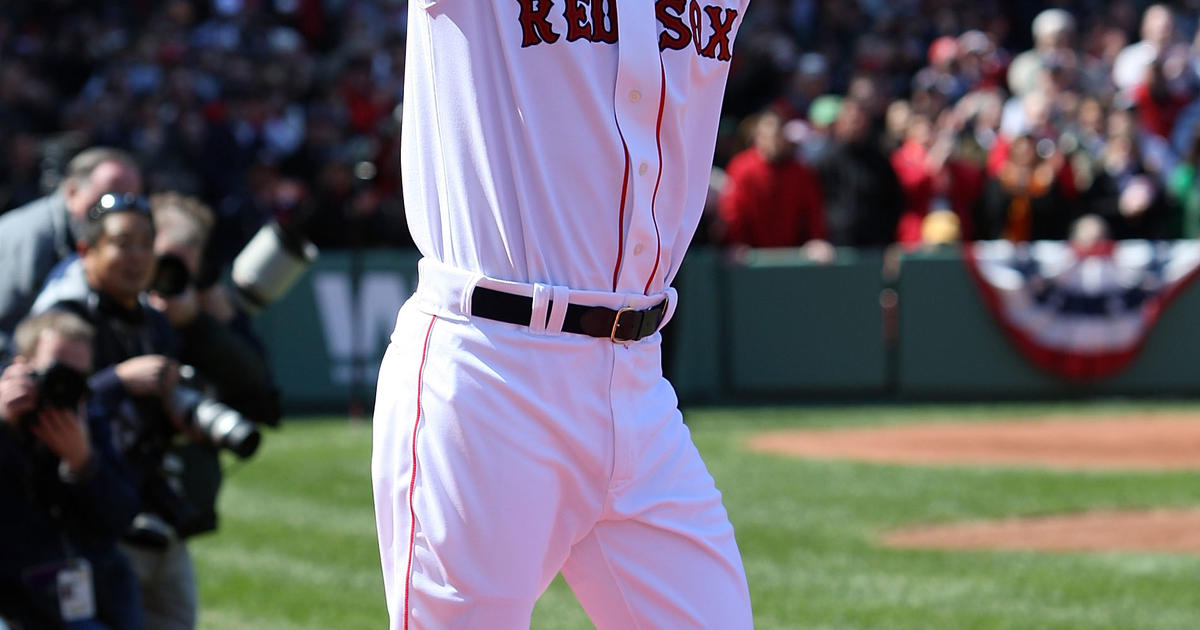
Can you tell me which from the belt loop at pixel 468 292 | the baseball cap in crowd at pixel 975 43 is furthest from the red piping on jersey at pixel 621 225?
the baseball cap in crowd at pixel 975 43

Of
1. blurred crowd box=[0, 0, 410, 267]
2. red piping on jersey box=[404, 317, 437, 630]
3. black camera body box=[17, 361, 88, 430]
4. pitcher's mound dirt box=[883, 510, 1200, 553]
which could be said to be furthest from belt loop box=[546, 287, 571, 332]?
blurred crowd box=[0, 0, 410, 267]

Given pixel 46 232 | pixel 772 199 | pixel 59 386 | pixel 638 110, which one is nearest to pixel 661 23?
pixel 638 110

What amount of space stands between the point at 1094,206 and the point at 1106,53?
3.28 meters

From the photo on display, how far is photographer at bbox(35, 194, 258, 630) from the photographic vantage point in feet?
15.8

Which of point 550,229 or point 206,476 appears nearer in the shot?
point 550,229

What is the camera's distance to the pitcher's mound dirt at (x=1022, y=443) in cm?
1146

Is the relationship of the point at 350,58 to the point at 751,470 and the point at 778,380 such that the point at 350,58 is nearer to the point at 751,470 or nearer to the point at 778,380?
the point at 778,380

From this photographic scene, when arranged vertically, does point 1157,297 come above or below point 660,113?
below

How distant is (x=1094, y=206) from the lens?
1527 cm

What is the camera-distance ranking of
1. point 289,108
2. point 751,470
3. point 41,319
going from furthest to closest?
1. point 289,108
2. point 751,470
3. point 41,319

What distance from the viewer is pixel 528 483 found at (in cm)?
301

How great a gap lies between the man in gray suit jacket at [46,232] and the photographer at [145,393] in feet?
1.72

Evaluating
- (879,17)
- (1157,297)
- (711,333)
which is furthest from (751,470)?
(879,17)

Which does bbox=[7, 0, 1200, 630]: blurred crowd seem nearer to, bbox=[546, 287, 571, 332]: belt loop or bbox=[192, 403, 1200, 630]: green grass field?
bbox=[192, 403, 1200, 630]: green grass field
